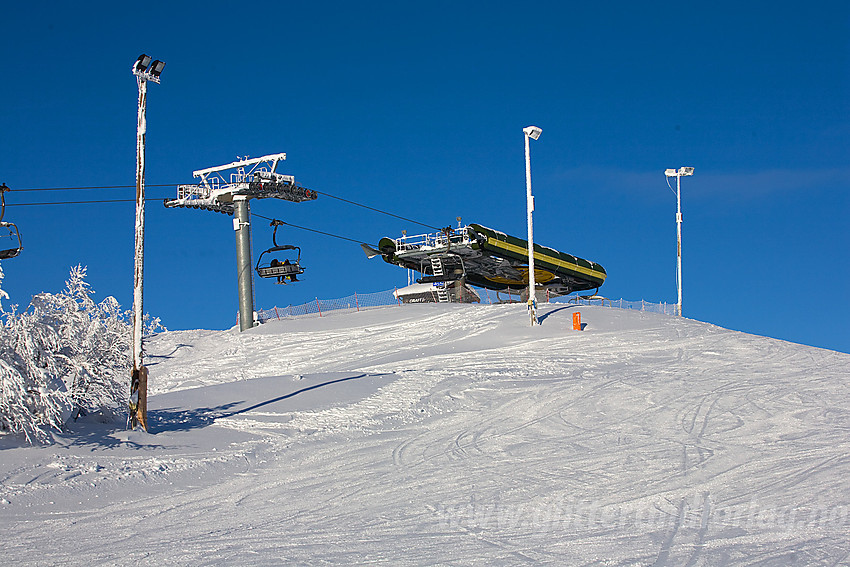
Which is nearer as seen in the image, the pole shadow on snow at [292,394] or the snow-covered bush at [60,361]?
the snow-covered bush at [60,361]

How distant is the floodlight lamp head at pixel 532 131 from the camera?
1115 inches

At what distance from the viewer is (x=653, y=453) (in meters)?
12.4

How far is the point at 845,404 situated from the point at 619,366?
6331 mm

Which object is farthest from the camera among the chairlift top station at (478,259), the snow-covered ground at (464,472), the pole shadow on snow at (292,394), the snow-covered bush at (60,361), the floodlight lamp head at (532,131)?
the chairlift top station at (478,259)

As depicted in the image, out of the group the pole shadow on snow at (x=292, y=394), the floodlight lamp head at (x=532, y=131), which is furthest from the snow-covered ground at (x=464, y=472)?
the floodlight lamp head at (x=532, y=131)

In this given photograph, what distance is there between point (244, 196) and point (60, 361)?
2335cm

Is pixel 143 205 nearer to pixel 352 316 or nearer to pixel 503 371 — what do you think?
pixel 503 371

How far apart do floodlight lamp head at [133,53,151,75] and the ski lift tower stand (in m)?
21.1

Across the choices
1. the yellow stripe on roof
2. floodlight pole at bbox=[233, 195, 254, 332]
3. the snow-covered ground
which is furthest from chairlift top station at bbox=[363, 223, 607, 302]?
the snow-covered ground

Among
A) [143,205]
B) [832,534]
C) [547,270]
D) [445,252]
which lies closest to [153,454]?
[143,205]

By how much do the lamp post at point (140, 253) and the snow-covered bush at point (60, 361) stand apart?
0.31 m

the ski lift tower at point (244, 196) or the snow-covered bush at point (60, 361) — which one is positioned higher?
the ski lift tower at point (244, 196)

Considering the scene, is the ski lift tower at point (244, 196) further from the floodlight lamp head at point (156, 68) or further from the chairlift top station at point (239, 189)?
the floodlight lamp head at point (156, 68)

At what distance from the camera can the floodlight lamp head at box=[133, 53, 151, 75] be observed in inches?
525
